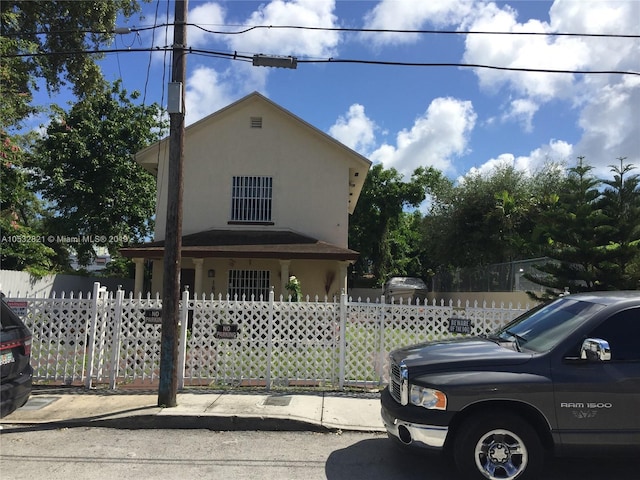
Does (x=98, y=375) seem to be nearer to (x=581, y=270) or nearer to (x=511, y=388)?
(x=511, y=388)

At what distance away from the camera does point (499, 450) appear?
4387 millimetres

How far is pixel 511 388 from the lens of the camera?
171 inches

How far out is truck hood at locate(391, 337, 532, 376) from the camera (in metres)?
4.53

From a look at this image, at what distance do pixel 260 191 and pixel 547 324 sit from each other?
13.6 meters

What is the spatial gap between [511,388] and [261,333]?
4.71m

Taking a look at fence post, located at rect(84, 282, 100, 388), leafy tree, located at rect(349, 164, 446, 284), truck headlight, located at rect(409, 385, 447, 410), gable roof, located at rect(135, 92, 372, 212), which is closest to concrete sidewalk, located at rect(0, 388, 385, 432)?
fence post, located at rect(84, 282, 100, 388)

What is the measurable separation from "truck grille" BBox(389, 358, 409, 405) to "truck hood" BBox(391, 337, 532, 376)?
7 cm

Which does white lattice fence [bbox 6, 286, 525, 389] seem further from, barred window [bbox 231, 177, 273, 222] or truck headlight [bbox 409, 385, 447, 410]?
barred window [bbox 231, 177, 273, 222]

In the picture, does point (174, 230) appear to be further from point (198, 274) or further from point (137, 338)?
point (198, 274)

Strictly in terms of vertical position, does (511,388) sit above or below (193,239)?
below

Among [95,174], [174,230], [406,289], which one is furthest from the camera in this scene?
[406,289]

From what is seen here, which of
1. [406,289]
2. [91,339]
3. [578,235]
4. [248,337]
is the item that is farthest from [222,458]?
[406,289]

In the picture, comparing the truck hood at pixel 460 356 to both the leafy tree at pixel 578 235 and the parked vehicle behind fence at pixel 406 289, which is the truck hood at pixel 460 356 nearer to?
the leafy tree at pixel 578 235

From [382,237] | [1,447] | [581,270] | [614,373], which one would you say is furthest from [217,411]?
[382,237]
